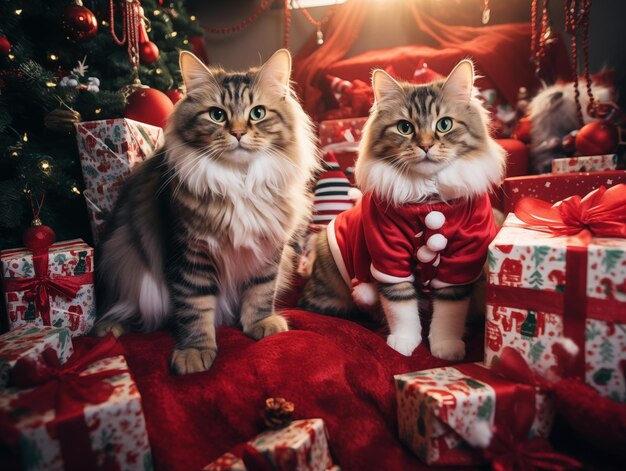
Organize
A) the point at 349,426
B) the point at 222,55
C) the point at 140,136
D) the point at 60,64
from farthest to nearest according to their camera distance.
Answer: the point at 222,55, the point at 60,64, the point at 140,136, the point at 349,426

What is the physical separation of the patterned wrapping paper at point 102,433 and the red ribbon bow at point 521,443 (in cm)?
65

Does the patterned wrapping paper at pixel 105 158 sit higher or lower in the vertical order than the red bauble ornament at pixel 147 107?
lower

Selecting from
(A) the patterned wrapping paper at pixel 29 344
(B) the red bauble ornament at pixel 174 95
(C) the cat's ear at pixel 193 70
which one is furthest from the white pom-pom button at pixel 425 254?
(B) the red bauble ornament at pixel 174 95

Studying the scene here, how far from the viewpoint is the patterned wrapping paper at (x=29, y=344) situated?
0.86 metres

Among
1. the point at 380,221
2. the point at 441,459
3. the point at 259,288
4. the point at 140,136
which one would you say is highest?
the point at 140,136

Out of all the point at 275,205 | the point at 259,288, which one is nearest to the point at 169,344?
the point at 259,288

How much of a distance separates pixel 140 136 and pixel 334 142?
100cm

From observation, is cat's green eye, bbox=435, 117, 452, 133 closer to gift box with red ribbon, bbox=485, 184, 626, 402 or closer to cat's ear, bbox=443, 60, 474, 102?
cat's ear, bbox=443, 60, 474, 102

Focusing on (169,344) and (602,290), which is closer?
(602,290)

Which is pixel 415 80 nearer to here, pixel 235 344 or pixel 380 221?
pixel 380 221

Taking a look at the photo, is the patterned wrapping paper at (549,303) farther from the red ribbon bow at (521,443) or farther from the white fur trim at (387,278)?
the white fur trim at (387,278)

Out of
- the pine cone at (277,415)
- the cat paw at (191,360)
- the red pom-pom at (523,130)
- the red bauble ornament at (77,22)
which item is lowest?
the pine cone at (277,415)

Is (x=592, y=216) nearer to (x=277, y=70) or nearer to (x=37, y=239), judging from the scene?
(x=277, y=70)

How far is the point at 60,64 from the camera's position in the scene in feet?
6.02
